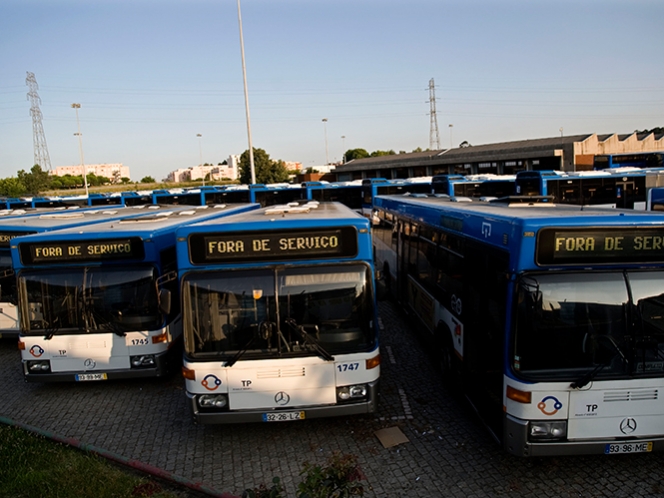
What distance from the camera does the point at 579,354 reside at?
16.4 feet

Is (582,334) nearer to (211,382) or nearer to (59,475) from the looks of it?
(211,382)

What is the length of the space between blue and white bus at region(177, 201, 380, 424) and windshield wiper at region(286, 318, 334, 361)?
0.01 meters

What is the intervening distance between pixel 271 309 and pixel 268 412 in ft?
4.45

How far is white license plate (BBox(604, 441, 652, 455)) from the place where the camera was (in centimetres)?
506

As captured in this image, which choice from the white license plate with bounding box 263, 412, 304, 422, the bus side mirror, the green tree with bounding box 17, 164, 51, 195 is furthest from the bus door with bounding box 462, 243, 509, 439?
the green tree with bounding box 17, 164, 51, 195

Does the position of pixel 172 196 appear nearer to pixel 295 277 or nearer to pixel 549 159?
pixel 295 277

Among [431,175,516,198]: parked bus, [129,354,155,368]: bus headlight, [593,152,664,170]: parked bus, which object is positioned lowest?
[129,354,155,368]: bus headlight

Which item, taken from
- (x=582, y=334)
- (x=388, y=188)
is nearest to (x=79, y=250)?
(x=582, y=334)

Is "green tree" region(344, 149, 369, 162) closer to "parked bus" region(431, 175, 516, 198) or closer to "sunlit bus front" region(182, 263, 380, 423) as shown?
"parked bus" region(431, 175, 516, 198)

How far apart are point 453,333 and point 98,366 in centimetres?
577

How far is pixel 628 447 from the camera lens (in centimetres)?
507

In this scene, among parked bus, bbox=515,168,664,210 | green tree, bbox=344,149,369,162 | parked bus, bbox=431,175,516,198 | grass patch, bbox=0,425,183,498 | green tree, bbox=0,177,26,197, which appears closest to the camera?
grass patch, bbox=0,425,183,498

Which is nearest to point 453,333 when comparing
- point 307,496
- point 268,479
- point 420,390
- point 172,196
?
point 420,390

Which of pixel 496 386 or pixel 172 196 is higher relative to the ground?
pixel 172 196
